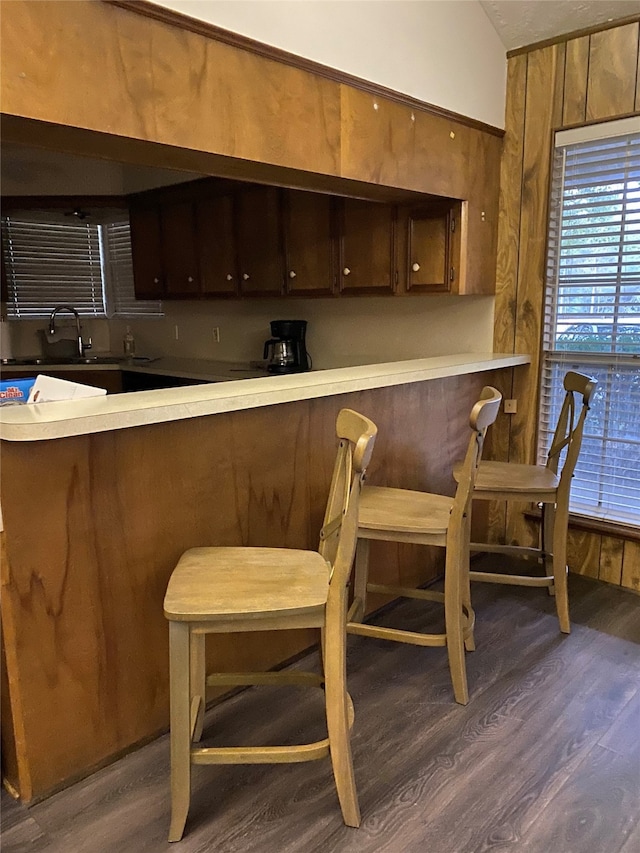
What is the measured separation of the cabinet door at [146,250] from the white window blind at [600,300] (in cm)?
267

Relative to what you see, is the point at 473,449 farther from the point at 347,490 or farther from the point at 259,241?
the point at 259,241

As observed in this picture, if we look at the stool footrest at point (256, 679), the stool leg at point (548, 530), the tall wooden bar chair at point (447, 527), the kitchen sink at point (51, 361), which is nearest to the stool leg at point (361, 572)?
the tall wooden bar chair at point (447, 527)

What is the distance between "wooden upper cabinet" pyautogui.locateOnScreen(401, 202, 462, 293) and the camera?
10.0 feet

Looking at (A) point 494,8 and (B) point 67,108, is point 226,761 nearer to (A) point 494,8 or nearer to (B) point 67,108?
(B) point 67,108

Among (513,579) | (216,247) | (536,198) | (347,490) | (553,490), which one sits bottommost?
(513,579)

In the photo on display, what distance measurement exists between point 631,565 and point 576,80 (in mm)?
2232

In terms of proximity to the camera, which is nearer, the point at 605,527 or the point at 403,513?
the point at 403,513

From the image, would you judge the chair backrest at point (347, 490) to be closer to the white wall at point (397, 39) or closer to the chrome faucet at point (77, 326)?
the white wall at point (397, 39)

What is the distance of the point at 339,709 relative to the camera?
1.59 m

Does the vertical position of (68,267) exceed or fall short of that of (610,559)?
it exceeds it

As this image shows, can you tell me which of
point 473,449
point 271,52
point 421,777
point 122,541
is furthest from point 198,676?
point 271,52

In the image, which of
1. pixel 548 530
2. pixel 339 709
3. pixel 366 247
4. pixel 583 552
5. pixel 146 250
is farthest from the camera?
pixel 146 250

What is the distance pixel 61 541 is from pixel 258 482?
672mm

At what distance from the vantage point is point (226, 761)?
1.58m
